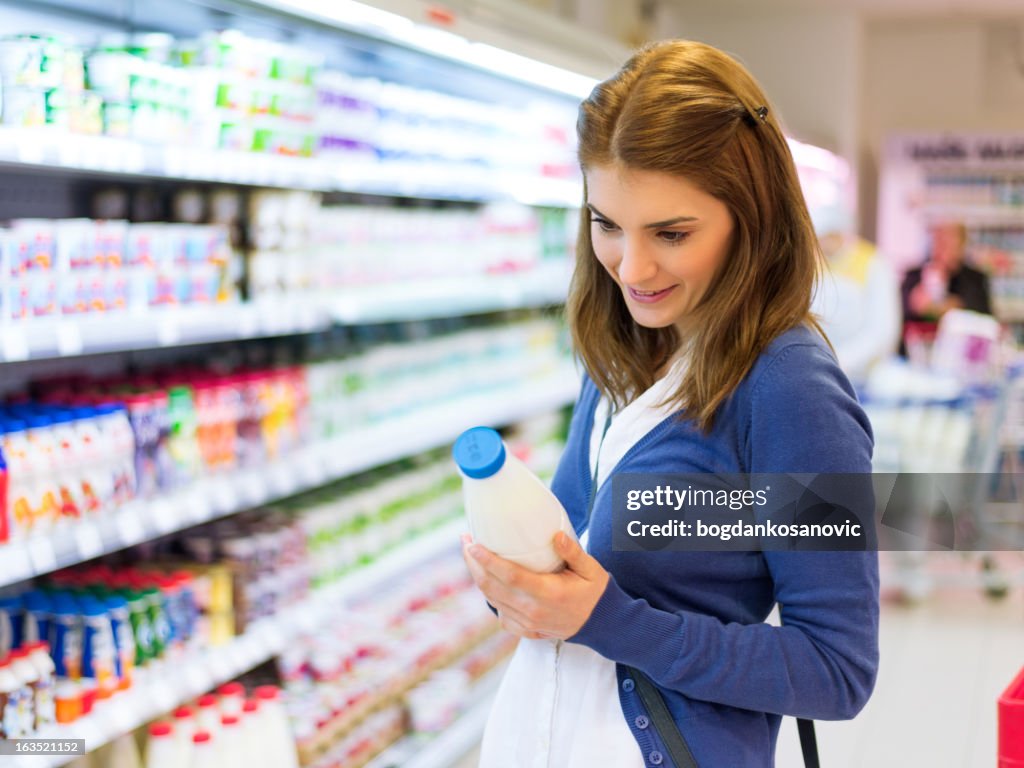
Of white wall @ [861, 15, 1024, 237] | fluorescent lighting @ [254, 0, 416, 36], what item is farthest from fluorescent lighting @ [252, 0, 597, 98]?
white wall @ [861, 15, 1024, 237]

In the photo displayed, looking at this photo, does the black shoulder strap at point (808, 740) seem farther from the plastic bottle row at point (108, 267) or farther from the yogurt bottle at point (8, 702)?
the plastic bottle row at point (108, 267)

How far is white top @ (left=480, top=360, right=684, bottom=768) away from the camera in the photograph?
1.30m


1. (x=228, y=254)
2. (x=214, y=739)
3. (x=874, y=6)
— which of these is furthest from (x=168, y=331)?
(x=874, y=6)

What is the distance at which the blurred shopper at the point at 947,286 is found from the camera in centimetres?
891

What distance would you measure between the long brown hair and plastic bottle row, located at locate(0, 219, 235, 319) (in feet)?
4.03

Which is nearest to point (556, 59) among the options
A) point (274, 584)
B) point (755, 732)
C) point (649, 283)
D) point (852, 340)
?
point (274, 584)

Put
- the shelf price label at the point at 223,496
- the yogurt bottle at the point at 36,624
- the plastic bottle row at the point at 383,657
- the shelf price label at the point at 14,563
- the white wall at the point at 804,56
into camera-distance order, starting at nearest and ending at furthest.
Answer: the shelf price label at the point at 14,563 → the yogurt bottle at the point at 36,624 → the shelf price label at the point at 223,496 → the plastic bottle row at the point at 383,657 → the white wall at the point at 804,56

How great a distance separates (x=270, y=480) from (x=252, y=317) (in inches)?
15.1

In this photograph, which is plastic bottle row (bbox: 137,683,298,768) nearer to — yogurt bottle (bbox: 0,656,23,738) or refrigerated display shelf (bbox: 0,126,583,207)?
yogurt bottle (bbox: 0,656,23,738)

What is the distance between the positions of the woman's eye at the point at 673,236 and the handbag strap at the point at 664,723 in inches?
19.2

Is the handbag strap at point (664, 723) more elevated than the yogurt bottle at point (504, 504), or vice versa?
the yogurt bottle at point (504, 504)

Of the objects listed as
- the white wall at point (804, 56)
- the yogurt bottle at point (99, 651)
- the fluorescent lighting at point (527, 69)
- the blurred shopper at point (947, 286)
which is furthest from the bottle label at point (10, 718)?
the white wall at point (804, 56)

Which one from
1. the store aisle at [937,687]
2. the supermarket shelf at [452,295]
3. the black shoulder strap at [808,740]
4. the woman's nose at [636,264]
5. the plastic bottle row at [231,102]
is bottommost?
the store aisle at [937,687]

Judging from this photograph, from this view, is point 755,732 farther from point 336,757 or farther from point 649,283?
point 336,757
